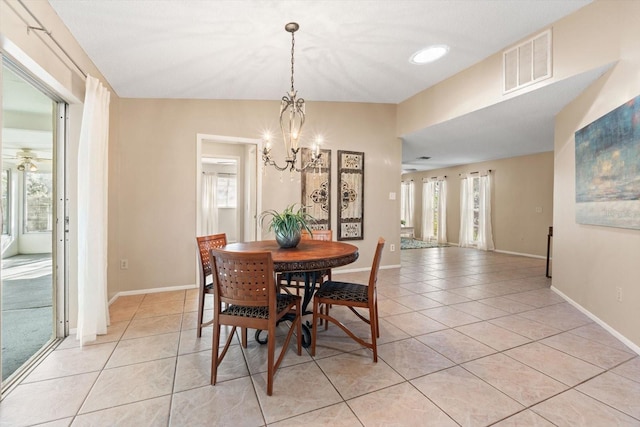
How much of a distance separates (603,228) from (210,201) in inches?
293

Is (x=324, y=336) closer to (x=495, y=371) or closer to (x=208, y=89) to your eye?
(x=495, y=371)

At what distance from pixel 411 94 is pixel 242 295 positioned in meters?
3.93

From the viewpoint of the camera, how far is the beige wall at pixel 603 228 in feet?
7.29

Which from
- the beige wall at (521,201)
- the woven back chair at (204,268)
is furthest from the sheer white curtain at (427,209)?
the woven back chair at (204,268)

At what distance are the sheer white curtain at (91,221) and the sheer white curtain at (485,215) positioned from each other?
774cm

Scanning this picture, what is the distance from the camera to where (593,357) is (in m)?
2.10

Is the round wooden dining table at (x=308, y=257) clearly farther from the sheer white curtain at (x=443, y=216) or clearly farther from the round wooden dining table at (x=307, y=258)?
the sheer white curtain at (x=443, y=216)

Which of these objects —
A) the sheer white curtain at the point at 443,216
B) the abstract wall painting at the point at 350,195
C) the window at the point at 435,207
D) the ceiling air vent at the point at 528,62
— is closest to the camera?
the ceiling air vent at the point at 528,62

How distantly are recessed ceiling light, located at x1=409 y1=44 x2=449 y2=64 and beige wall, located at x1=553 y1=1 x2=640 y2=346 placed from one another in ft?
3.21

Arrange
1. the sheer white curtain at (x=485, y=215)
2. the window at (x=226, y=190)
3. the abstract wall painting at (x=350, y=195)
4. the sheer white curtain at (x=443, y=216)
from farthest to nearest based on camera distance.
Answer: the sheer white curtain at (x=443, y=216) < the window at (x=226, y=190) < the sheer white curtain at (x=485, y=215) < the abstract wall painting at (x=350, y=195)

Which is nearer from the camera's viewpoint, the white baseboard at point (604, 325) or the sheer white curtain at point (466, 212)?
the white baseboard at point (604, 325)

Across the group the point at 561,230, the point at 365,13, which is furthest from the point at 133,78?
the point at 561,230

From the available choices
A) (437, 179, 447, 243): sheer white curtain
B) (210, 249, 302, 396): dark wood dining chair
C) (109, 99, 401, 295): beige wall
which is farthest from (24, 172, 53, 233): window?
(437, 179, 447, 243): sheer white curtain

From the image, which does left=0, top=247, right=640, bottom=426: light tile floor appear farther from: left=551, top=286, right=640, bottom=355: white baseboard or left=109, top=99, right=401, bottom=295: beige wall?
left=109, top=99, right=401, bottom=295: beige wall
